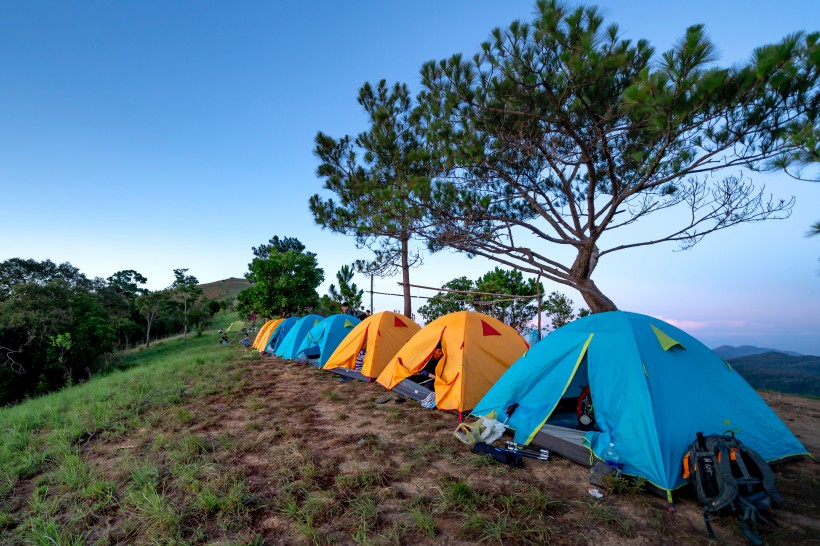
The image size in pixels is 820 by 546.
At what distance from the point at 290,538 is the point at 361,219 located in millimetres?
9195

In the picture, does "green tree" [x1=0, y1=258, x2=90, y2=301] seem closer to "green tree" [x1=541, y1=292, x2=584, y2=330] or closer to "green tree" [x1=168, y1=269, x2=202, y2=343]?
"green tree" [x1=168, y1=269, x2=202, y2=343]

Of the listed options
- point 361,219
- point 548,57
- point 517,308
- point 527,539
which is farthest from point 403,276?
point 527,539

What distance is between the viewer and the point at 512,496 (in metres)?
3.45

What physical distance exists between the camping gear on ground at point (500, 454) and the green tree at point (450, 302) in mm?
10849

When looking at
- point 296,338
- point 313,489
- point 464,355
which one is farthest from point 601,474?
point 296,338

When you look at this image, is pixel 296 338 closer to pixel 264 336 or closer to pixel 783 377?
pixel 264 336

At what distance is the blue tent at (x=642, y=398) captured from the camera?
12.3 ft

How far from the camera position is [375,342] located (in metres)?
8.67

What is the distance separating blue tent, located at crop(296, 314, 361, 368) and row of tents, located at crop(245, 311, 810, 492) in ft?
16.8

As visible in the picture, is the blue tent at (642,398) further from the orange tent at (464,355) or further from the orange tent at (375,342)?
the orange tent at (375,342)

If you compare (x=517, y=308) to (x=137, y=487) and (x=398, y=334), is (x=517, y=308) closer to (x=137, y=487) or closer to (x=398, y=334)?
(x=398, y=334)

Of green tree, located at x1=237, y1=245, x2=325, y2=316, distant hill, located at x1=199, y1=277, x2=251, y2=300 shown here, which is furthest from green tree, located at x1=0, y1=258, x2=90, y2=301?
distant hill, located at x1=199, y1=277, x2=251, y2=300

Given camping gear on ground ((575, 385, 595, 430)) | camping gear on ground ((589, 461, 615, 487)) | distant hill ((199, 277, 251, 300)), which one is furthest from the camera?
distant hill ((199, 277, 251, 300))

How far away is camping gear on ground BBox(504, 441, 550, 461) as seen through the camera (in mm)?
4395
